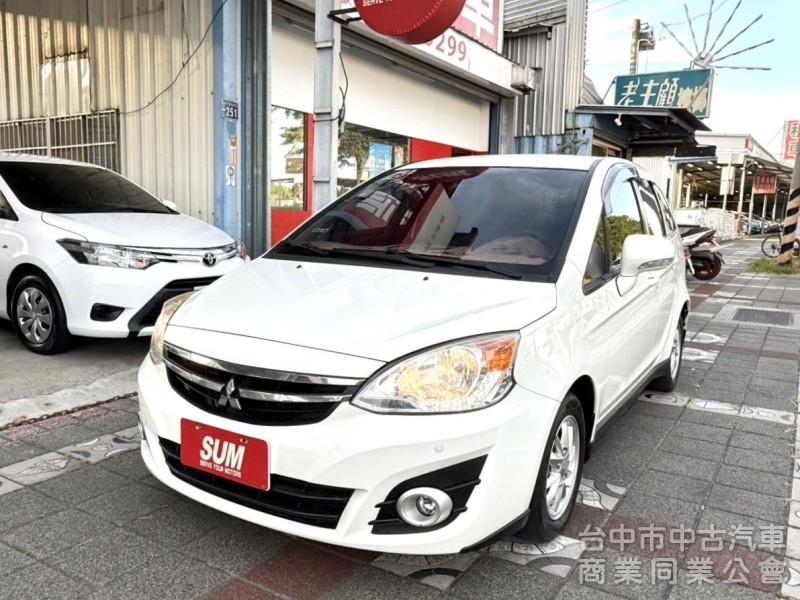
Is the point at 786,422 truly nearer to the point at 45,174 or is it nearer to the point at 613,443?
the point at 613,443

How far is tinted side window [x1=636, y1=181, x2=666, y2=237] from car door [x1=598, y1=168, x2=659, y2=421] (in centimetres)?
14

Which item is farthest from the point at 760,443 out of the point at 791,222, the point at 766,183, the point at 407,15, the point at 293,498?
the point at 766,183

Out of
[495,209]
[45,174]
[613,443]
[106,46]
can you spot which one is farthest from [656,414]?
[106,46]

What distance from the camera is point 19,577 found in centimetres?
231

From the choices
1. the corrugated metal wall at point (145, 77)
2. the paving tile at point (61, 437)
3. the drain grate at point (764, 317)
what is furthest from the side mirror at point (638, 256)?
the drain grate at point (764, 317)

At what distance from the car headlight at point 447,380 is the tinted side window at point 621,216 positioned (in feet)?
4.07

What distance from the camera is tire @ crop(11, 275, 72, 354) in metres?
4.76

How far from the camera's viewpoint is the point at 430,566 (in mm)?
2432

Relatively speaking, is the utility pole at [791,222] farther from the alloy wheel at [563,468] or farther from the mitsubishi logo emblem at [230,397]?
the mitsubishi logo emblem at [230,397]

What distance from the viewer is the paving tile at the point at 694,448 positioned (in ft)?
11.8

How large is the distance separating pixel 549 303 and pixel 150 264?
10.8 feet

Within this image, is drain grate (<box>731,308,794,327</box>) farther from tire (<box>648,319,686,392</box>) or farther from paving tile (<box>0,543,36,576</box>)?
paving tile (<box>0,543,36,576</box>)

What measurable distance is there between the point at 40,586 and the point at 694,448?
10.6 feet

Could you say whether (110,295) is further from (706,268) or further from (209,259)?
(706,268)
